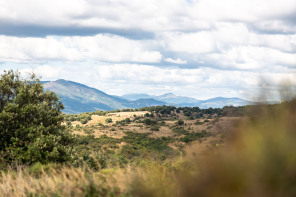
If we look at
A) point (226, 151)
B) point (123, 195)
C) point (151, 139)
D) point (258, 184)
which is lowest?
point (151, 139)

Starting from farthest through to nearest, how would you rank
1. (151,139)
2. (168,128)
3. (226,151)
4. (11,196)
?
(168,128) < (151,139) < (11,196) < (226,151)

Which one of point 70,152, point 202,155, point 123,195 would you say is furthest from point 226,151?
point 70,152

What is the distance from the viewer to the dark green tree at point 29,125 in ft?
63.0

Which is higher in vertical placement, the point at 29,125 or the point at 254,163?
the point at 254,163

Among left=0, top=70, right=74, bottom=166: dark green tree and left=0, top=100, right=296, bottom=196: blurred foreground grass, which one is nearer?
left=0, top=100, right=296, bottom=196: blurred foreground grass

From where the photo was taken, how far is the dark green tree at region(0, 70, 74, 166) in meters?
19.2

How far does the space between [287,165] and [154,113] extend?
126382mm

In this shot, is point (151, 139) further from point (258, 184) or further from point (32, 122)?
point (258, 184)

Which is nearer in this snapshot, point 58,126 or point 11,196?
point 11,196

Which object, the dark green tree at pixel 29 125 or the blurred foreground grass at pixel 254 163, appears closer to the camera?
the blurred foreground grass at pixel 254 163

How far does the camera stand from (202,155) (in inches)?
230

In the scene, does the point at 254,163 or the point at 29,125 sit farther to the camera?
the point at 29,125

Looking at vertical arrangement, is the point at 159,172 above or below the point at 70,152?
above

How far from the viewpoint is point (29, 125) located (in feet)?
69.2
